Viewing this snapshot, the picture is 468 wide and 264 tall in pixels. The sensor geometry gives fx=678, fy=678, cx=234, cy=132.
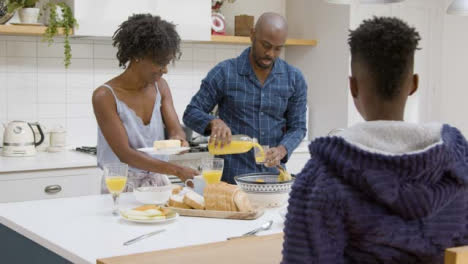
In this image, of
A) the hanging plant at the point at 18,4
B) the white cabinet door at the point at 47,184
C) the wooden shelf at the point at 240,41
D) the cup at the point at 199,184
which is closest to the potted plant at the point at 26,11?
the hanging plant at the point at 18,4

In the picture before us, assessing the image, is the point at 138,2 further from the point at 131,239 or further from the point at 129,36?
the point at 131,239

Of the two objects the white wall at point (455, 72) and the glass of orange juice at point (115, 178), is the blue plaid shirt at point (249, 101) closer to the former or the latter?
the glass of orange juice at point (115, 178)

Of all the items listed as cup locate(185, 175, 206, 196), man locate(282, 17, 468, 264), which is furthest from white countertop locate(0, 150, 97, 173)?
man locate(282, 17, 468, 264)

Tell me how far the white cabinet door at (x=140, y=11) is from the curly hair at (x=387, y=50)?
2.87 metres

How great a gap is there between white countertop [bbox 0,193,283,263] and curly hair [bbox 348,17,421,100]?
91cm

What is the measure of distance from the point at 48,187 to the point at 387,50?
2839 millimetres

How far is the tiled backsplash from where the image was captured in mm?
4152

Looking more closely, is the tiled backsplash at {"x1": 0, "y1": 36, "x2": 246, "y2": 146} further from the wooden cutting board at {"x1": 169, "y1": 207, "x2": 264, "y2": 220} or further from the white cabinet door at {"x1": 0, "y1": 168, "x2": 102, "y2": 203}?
the wooden cutting board at {"x1": 169, "y1": 207, "x2": 264, "y2": 220}

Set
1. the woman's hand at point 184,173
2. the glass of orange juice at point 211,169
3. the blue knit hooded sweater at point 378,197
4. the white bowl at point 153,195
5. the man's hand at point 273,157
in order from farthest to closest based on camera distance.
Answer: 1. the man's hand at point 273,157
2. the woman's hand at point 184,173
3. the glass of orange juice at point 211,169
4. the white bowl at point 153,195
5. the blue knit hooded sweater at point 378,197

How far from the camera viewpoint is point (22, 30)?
3.87m

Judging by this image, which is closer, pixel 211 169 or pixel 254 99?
pixel 211 169

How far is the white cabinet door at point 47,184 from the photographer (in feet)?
11.7

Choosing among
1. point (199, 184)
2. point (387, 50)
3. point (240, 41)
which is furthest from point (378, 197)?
point (240, 41)

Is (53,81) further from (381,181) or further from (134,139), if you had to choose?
(381,181)
